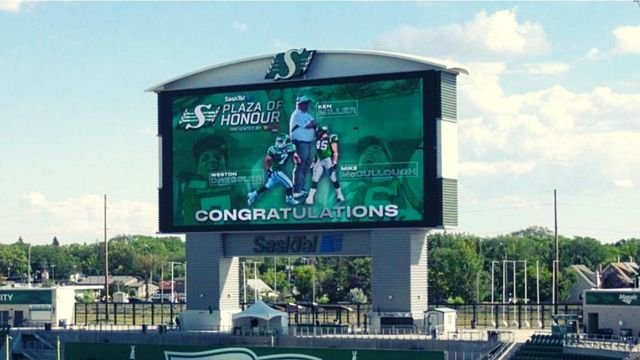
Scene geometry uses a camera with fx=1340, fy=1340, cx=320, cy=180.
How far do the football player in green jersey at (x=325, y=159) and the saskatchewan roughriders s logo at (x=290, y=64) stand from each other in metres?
3.55

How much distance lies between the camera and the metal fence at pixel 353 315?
2874 inches

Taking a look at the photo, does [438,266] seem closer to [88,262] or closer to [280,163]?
[280,163]

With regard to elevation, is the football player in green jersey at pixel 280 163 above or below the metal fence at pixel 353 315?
above

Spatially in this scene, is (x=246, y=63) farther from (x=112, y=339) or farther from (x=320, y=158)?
(x=112, y=339)

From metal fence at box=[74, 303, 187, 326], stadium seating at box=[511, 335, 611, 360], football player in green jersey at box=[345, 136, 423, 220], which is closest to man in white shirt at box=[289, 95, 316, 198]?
football player in green jersey at box=[345, 136, 423, 220]

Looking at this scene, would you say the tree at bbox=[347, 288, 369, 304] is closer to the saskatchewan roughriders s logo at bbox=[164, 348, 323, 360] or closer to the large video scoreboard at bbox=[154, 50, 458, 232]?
the large video scoreboard at bbox=[154, 50, 458, 232]

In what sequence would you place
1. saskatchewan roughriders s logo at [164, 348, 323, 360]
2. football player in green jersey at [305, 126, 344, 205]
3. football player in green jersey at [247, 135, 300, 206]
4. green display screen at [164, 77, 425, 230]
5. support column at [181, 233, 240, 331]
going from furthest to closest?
support column at [181, 233, 240, 331], football player in green jersey at [247, 135, 300, 206], football player in green jersey at [305, 126, 344, 205], saskatchewan roughriders s logo at [164, 348, 323, 360], green display screen at [164, 77, 425, 230]

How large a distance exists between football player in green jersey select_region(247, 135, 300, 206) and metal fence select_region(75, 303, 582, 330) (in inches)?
295

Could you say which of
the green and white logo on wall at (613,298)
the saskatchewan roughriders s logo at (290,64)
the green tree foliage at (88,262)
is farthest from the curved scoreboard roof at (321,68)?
the green tree foliage at (88,262)

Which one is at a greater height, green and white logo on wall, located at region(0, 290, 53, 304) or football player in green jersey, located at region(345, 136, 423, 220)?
football player in green jersey, located at region(345, 136, 423, 220)

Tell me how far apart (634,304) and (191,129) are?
82.6 feet

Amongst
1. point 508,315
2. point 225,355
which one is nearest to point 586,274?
point 508,315

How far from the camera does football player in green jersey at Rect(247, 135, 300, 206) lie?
68.6 metres

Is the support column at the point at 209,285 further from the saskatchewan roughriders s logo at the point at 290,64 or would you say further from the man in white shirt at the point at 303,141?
the saskatchewan roughriders s logo at the point at 290,64
